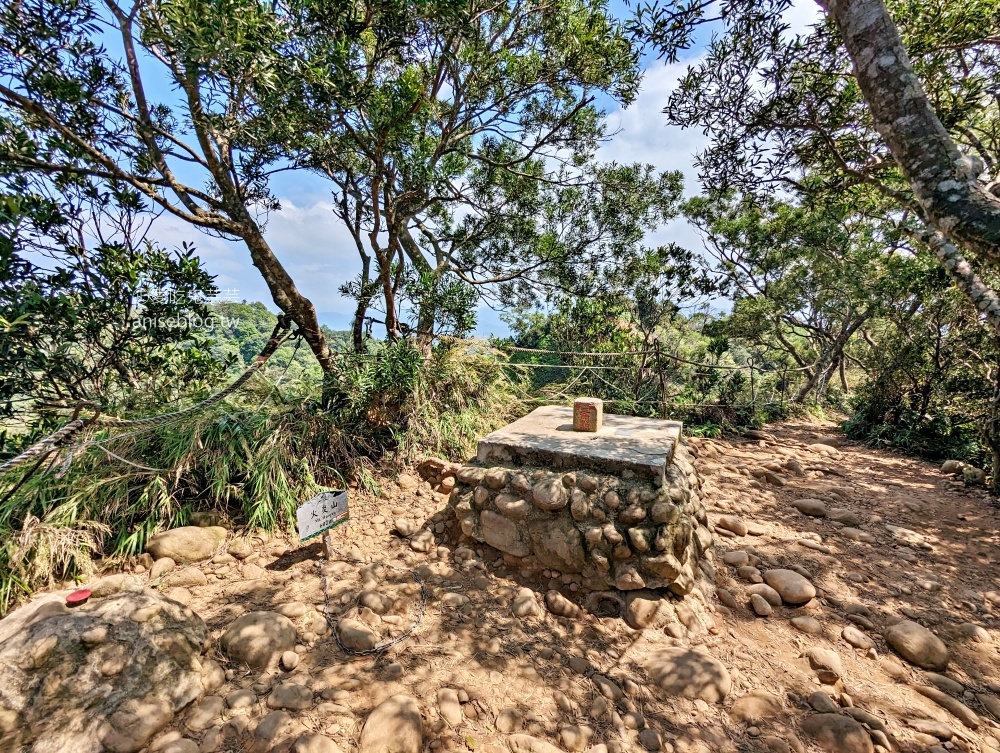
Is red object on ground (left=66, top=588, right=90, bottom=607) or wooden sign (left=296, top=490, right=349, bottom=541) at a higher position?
wooden sign (left=296, top=490, right=349, bottom=541)

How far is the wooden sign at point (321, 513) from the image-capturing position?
2.27 m

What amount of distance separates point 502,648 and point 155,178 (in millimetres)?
4499

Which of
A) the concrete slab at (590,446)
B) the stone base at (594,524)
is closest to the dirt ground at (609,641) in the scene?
the stone base at (594,524)

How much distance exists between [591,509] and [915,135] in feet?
9.69

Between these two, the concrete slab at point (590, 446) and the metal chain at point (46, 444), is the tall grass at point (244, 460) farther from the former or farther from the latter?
the concrete slab at point (590, 446)

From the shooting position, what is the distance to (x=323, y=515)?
238 cm

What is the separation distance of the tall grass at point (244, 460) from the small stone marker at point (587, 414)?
1427mm

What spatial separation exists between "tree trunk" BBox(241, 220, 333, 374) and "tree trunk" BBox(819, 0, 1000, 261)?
15.1 ft

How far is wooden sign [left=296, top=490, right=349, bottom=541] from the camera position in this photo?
227cm

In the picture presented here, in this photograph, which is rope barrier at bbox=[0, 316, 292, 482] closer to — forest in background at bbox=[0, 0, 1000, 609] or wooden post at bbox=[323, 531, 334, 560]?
forest in background at bbox=[0, 0, 1000, 609]

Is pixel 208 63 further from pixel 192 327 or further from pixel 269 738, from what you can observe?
pixel 269 738

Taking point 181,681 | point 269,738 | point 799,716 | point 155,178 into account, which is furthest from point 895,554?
point 155,178

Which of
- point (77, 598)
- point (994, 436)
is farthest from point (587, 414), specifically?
point (994, 436)

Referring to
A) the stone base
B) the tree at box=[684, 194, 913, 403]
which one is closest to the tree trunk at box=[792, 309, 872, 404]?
the tree at box=[684, 194, 913, 403]
